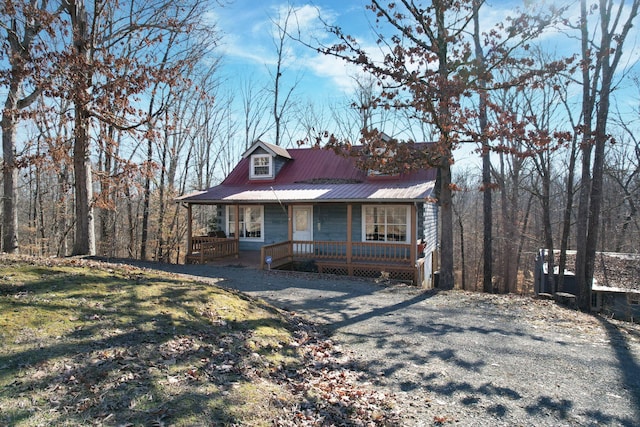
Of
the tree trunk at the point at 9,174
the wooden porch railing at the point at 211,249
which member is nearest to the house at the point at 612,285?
the wooden porch railing at the point at 211,249

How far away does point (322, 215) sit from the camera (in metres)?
16.7

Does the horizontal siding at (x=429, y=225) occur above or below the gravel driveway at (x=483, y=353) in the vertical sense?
above

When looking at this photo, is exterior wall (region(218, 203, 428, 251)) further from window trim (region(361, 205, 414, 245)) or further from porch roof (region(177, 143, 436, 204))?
porch roof (region(177, 143, 436, 204))

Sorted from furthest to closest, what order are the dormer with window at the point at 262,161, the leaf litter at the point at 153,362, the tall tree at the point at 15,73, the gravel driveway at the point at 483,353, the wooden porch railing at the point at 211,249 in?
the dormer with window at the point at 262,161
the wooden porch railing at the point at 211,249
the tall tree at the point at 15,73
the gravel driveway at the point at 483,353
the leaf litter at the point at 153,362

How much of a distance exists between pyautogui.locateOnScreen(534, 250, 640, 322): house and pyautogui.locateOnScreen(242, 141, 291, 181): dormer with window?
12.9 meters

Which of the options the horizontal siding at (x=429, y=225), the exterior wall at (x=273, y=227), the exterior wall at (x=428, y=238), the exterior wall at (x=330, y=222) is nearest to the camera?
the exterior wall at (x=330, y=222)

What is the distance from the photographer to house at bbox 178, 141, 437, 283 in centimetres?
1411

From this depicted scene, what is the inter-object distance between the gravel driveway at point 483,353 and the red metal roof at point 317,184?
469 centimetres

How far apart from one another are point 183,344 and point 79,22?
11.5 m

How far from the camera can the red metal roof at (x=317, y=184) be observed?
14.2 m

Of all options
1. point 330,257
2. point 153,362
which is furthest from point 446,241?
point 153,362

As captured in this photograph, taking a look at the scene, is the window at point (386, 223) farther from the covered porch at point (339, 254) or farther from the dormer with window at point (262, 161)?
the dormer with window at point (262, 161)

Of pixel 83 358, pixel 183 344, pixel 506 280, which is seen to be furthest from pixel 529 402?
pixel 506 280

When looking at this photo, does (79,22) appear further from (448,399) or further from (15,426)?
(448,399)
